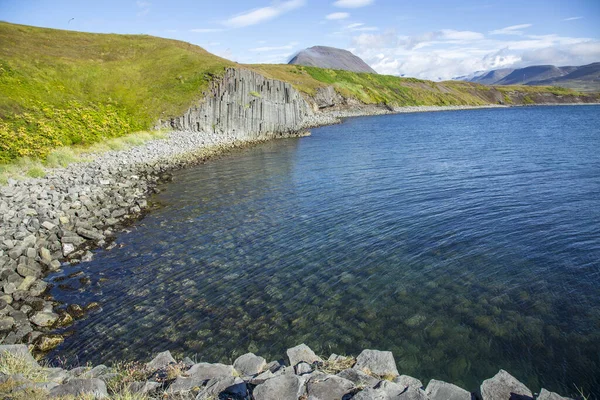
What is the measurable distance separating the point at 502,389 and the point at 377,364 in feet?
8.07

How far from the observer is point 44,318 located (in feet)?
42.1

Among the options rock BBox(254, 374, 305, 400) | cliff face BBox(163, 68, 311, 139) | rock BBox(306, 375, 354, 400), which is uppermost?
cliff face BBox(163, 68, 311, 139)

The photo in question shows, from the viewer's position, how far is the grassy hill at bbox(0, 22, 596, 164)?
130 ft

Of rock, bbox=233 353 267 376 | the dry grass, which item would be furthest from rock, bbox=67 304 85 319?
the dry grass

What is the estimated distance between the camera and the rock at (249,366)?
332 inches

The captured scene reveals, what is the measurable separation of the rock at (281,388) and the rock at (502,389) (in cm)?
358

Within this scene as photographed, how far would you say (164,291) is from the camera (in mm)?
14422

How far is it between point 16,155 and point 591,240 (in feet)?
130

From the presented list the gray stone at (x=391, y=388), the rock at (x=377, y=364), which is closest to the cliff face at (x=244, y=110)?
the rock at (x=377, y=364)

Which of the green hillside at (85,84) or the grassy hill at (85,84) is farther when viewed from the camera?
the green hillside at (85,84)

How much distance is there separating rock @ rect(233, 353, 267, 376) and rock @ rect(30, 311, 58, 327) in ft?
26.7

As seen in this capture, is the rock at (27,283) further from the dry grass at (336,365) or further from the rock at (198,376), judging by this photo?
the dry grass at (336,365)

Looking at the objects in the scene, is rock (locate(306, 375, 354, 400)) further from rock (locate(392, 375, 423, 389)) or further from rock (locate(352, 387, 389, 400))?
rock (locate(392, 375, 423, 389))

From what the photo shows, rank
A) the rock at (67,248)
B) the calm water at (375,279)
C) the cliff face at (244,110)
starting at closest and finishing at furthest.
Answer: the calm water at (375,279)
the rock at (67,248)
the cliff face at (244,110)
